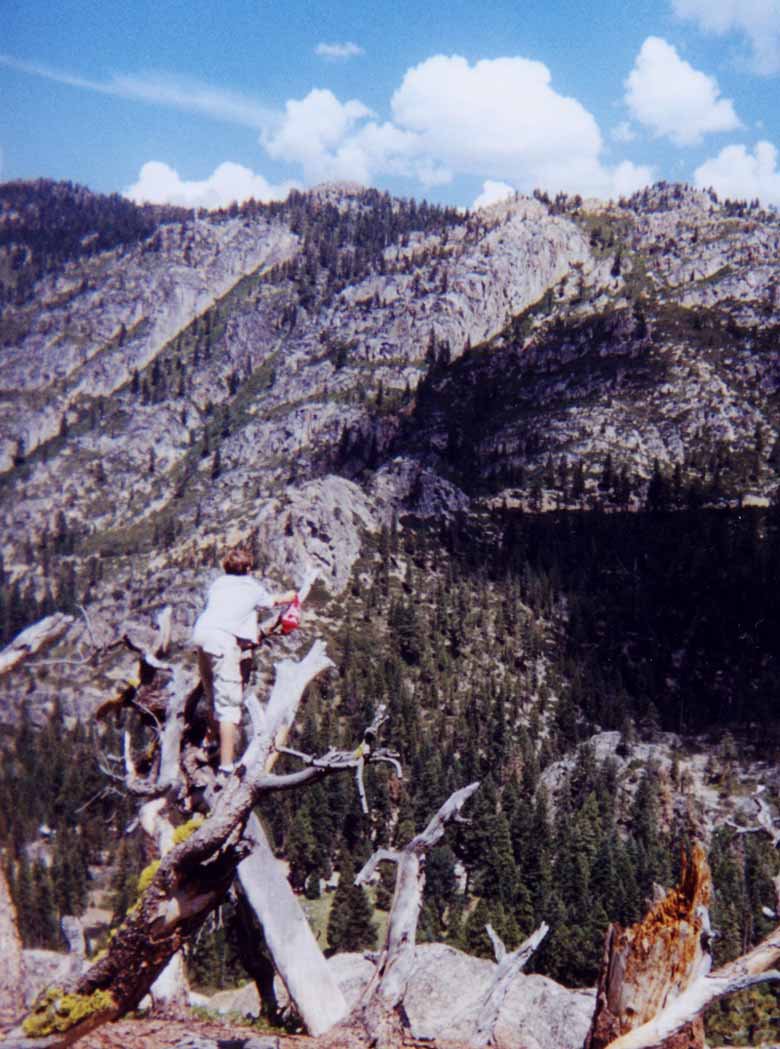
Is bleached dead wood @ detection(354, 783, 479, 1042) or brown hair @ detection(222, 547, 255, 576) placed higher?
brown hair @ detection(222, 547, 255, 576)

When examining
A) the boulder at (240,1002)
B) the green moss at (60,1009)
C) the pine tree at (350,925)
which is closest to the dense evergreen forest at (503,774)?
the pine tree at (350,925)

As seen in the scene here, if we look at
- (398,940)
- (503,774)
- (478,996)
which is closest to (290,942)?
(398,940)

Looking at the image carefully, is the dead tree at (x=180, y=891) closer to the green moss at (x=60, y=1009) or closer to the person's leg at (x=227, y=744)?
the green moss at (x=60, y=1009)

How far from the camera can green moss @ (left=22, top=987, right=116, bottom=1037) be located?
6895 mm

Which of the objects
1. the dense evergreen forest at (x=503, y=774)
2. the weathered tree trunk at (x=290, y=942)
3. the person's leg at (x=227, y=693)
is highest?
the person's leg at (x=227, y=693)

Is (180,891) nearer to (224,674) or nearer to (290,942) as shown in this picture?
(224,674)

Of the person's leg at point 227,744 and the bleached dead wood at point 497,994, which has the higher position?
the person's leg at point 227,744

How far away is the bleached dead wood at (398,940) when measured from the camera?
30.5 feet

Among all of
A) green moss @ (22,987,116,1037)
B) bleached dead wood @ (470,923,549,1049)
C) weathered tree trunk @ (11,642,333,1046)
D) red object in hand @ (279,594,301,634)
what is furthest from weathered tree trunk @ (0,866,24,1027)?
bleached dead wood @ (470,923,549,1049)

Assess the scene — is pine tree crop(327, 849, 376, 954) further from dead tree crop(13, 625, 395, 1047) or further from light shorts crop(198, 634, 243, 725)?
dead tree crop(13, 625, 395, 1047)

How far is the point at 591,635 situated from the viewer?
627ft

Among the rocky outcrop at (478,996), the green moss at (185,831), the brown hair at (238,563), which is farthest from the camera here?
the rocky outcrop at (478,996)

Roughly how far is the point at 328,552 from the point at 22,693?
83.6m

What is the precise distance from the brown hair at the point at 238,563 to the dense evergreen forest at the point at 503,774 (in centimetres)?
2065
